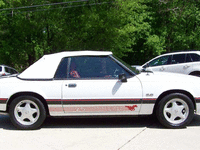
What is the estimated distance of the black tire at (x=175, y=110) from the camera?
4840mm

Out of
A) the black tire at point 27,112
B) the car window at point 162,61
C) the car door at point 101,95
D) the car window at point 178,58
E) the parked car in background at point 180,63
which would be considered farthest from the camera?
the car window at point 162,61

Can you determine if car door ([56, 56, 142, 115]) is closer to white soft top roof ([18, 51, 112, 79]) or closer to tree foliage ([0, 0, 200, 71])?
white soft top roof ([18, 51, 112, 79])

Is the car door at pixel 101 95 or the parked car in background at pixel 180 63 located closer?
the car door at pixel 101 95

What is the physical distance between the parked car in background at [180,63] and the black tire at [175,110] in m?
5.59

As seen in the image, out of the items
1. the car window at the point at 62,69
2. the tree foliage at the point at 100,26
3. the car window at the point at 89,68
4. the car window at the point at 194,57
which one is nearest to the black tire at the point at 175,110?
the car window at the point at 89,68

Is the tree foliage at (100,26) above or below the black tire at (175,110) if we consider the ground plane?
above

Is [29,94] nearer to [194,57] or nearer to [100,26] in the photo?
[194,57]

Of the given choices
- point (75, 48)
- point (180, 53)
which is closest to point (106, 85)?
point (180, 53)

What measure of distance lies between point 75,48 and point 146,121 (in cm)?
1348

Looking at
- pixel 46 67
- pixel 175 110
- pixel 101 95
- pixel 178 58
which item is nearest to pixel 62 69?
pixel 46 67

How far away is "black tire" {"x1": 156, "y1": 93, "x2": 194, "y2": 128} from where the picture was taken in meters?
4.84
